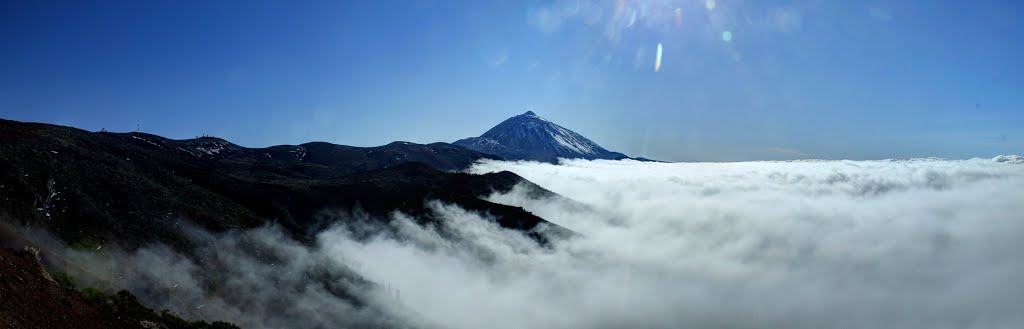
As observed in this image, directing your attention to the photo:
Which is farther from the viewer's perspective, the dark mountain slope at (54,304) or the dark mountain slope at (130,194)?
the dark mountain slope at (130,194)

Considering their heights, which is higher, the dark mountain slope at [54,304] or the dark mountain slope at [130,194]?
the dark mountain slope at [130,194]

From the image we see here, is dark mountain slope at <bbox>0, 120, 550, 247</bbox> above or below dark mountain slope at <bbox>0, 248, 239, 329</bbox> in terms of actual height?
above

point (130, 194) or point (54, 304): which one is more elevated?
point (130, 194)

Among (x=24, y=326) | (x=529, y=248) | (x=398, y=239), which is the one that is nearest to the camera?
(x=24, y=326)

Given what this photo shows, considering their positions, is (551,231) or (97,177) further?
(551,231)

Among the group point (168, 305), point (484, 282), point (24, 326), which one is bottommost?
point (484, 282)

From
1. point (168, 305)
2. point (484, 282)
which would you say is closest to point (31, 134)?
point (168, 305)

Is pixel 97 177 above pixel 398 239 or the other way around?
above

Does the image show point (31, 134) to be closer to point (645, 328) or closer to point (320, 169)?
point (320, 169)

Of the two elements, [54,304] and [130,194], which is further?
[130,194]

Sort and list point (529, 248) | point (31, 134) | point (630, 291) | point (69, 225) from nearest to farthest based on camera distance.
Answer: point (69, 225)
point (31, 134)
point (529, 248)
point (630, 291)

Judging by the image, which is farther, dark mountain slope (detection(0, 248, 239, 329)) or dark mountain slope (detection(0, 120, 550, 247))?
dark mountain slope (detection(0, 120, 550, 247))
